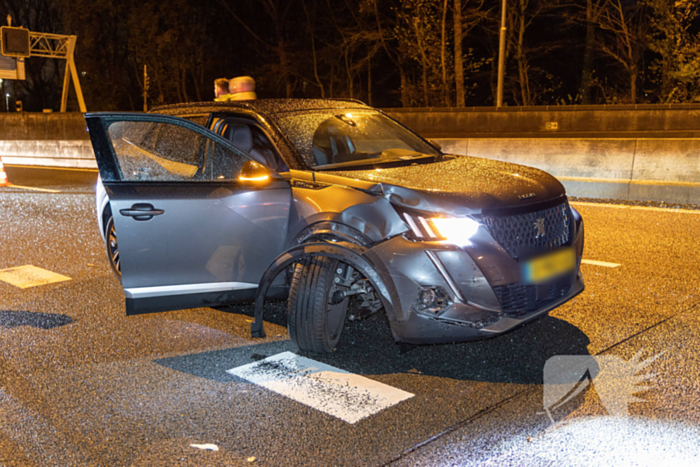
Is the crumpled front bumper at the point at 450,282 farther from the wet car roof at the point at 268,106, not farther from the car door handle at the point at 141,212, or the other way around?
the wet car roof at the point at 268,106

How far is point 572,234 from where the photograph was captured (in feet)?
14.5

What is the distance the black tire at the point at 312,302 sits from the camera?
4.09 m

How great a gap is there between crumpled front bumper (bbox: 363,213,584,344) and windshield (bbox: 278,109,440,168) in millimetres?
1205

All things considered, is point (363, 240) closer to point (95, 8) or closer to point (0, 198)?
point (0, 198)

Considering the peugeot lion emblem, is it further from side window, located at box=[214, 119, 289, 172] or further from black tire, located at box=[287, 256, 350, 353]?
side window, located at box=[214, 119, 289, 172]

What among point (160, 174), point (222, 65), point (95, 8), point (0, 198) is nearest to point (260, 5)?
point (222, 65)

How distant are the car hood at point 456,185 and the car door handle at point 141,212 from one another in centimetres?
106

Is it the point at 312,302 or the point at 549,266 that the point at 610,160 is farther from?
the point at 312,302

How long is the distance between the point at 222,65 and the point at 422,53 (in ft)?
83.9

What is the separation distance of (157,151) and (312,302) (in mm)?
1964

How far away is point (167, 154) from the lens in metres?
5.17

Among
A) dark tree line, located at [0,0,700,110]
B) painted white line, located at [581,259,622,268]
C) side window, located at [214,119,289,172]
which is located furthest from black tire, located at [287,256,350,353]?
dark tree line, located at [0,0,700,110]

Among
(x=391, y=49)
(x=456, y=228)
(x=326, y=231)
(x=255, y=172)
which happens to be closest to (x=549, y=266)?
(x=456, y=228)

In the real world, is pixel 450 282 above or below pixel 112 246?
above
